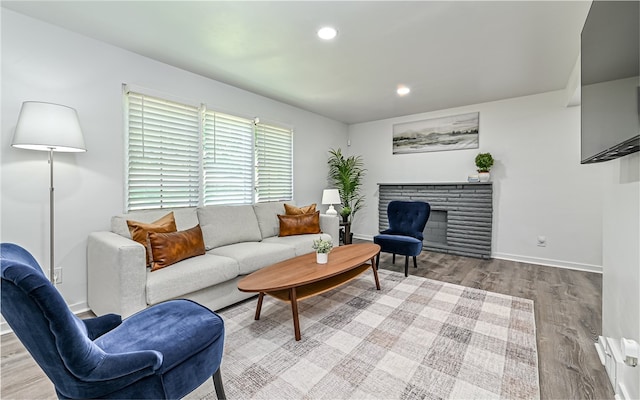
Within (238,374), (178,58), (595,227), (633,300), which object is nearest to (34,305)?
(238,374)

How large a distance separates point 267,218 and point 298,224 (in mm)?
429

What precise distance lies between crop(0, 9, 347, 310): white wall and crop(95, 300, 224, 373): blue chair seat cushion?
1652 millimetres

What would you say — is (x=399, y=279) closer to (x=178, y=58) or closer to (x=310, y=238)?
(x=310, y=238)

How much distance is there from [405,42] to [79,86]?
300 centimetres

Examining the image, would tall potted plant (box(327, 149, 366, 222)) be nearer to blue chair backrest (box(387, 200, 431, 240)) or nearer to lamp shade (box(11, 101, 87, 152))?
blue chair backrest (box(387, 200, 431, 240))

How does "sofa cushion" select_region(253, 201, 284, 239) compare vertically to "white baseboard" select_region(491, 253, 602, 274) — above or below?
above

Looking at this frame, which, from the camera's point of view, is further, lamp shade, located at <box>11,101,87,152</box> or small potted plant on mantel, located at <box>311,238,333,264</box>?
small potted plant on mantel, located at <box>311,238,333,264</box>

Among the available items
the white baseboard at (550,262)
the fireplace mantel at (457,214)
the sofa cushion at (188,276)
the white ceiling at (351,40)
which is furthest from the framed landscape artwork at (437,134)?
the sofa cushion at (188,276)

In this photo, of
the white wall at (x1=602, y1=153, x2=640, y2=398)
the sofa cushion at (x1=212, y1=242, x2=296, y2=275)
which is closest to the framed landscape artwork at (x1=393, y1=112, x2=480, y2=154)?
the white wall at (x1=602, y1=153, x2=640, y2=398)

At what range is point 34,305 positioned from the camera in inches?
34.6

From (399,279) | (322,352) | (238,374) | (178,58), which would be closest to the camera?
(238,374)

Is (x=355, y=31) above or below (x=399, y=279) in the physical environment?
above

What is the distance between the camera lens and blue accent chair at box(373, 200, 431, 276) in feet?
11.5

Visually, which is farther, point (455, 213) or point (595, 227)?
point (455, 213)
